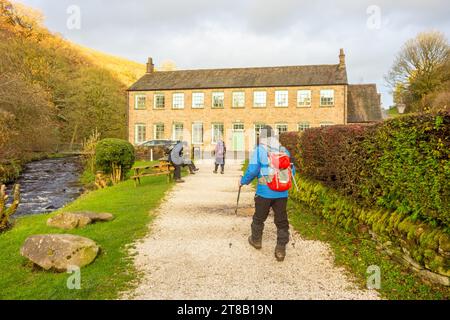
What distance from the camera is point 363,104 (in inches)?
1486

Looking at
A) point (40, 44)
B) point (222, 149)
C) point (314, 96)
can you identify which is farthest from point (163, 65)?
point (222, 149)

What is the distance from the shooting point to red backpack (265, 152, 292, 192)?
554 centimetres

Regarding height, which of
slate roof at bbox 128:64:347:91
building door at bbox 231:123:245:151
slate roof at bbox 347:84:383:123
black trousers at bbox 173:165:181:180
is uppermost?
slate roof at bbox 128:64:347:91

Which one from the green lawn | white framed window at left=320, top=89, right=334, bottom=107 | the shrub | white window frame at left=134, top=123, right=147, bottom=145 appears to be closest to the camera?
the green lawn

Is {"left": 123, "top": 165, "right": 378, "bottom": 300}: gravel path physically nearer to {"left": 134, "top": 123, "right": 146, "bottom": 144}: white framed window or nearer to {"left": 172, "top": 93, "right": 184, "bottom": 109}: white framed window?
{"left": 172, "top": 93, "right": 184, "bottom": 109}: white framed window

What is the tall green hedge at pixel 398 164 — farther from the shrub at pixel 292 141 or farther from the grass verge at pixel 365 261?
the shrub at pixel 292 141

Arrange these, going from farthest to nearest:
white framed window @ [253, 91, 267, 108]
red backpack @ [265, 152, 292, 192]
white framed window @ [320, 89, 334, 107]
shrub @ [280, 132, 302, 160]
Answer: white framed window @ [253, 91, 267, 108] < white framed window @ [320, 89, 334, 107] < shrub @ [280, 132, 302, 160] < red backpack @ [265, 152, 292, 192]

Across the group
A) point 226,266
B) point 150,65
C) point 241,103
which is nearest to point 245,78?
point 241,103

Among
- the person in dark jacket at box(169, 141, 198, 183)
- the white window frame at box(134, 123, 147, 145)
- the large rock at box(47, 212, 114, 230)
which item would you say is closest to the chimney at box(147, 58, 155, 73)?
the white window frame at box(134, 123, 147, 145)

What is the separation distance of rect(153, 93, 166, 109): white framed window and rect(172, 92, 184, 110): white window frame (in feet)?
3.67

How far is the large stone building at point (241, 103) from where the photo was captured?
34.9m

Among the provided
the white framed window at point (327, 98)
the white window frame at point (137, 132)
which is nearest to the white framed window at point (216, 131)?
the white window frame at point (137, 132)

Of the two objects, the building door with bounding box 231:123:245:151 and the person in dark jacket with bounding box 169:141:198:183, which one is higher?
the building door with bounding box 231:123:245:151

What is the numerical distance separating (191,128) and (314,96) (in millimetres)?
12944
